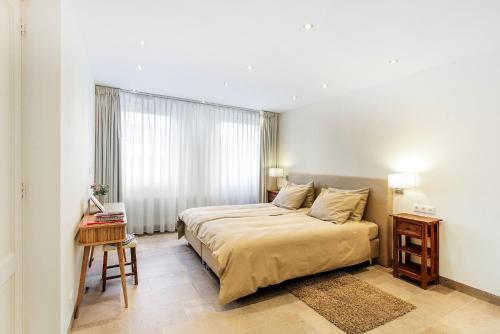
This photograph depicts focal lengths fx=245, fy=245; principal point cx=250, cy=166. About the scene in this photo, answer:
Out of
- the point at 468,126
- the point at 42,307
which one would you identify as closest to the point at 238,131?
the point at 468,126

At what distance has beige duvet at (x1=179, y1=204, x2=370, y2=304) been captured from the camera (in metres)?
2.33

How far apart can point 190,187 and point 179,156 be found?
658 mm

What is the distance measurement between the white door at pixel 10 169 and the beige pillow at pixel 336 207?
10.2ft

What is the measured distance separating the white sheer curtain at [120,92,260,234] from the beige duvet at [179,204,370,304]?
1.34 meters

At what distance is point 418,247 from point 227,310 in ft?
7.96

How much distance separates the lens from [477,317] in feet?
7.29

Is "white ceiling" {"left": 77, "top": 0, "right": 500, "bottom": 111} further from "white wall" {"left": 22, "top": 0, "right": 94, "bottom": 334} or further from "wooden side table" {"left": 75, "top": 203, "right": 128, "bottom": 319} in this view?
"wooden side table" {"left": 75, "top": 203, "right": 128, "bottom": 319}

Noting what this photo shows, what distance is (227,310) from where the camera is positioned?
2.27m

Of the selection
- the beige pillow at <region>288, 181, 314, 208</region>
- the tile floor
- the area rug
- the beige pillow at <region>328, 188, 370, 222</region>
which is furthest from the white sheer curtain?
the area rug

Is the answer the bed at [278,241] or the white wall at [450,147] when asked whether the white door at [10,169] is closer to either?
the bed at [278,241]

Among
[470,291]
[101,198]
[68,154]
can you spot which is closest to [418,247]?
[470,291]

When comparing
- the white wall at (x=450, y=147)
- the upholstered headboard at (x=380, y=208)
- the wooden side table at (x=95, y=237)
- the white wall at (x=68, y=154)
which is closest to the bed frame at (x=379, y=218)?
the upholstered headboard at (x=380, y=208)

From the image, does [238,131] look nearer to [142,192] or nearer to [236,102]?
[236,102]

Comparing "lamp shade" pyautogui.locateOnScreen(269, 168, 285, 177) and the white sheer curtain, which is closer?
the white sheer curtain
